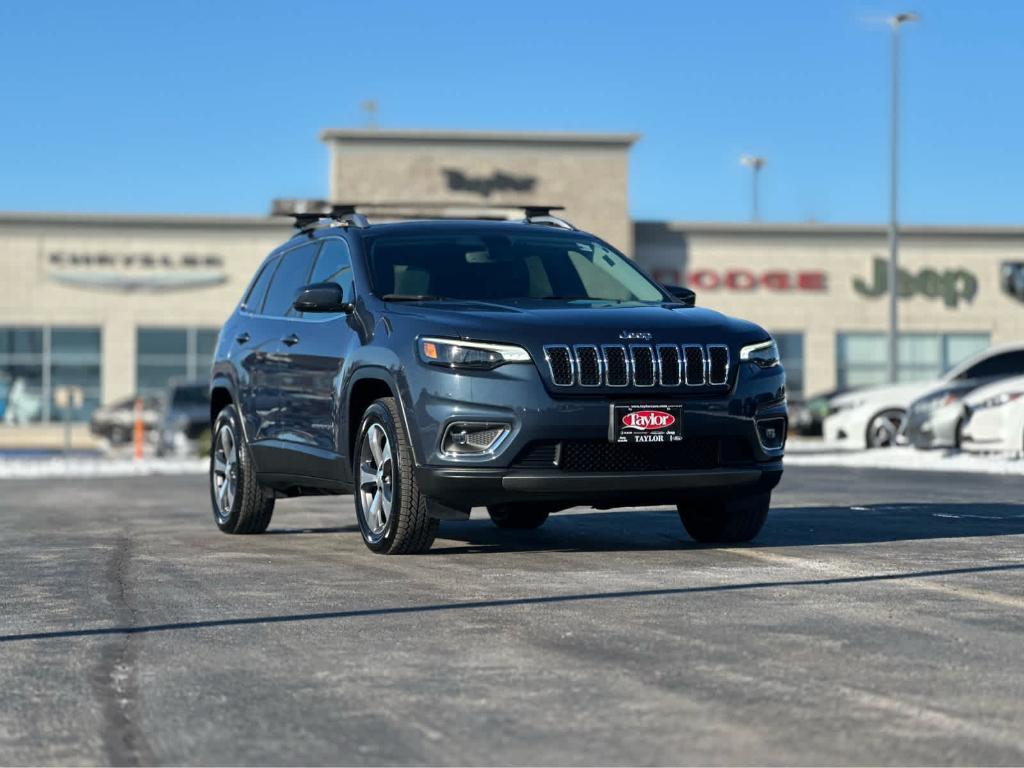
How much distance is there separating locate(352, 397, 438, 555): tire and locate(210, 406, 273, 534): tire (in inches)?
69.6

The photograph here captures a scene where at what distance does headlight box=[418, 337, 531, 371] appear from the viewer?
869cm

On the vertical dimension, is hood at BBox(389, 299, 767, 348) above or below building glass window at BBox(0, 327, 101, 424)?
above

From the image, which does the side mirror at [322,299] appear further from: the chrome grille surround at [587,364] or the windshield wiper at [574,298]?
the chrome grille surround at [587,364]

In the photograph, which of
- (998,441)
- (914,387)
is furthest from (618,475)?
(914,387)

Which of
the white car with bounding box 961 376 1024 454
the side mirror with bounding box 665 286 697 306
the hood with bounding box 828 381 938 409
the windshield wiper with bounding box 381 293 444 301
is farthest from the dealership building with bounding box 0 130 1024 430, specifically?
the windshield wiper with bounding box 381 293 444 301

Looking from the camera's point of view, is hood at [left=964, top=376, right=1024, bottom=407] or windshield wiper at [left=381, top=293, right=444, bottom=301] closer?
windshield wiper at [left=381, top=293, right=444, bottom=301]

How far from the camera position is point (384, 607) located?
7215 mm

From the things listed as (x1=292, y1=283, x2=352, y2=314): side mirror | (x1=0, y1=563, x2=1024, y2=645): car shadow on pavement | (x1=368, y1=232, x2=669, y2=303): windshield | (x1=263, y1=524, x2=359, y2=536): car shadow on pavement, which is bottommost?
(x1=263, y1=524, x2=359, y2=536): car shadow on pavement

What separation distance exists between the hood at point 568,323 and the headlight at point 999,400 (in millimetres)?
11306

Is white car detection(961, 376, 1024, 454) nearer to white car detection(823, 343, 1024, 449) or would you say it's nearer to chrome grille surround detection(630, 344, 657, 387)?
white car detection(823, 343, 1024, 449)

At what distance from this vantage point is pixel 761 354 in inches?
364

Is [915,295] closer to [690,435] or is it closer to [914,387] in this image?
[914,387]

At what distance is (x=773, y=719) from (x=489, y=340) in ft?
13.6

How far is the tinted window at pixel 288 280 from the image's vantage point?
1104 centimetres
